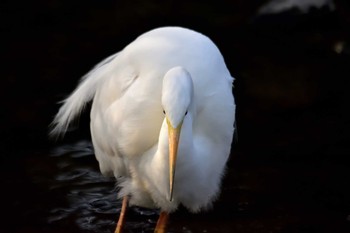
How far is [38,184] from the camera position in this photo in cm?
439

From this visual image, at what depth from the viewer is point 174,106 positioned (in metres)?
2.62

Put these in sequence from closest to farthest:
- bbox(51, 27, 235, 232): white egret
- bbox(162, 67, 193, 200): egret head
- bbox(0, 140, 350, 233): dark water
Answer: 1. bbox(162, 67, 193, 200): egret head
2. bbox(51, 27, 235, 232): white egret
3. bbox(0, 140, 350, 233): dark water

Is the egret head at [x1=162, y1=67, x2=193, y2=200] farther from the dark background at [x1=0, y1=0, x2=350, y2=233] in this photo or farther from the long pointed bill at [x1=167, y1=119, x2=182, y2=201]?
the dark background at [x1=0, y1=0, x2=350, y2=233]

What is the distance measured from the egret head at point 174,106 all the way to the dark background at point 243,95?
145 cm

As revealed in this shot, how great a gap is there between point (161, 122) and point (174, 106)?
595 millimetres

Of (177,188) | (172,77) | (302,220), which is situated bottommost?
(302,220)

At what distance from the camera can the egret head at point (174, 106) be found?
2619 mm

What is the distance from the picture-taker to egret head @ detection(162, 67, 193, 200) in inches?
103

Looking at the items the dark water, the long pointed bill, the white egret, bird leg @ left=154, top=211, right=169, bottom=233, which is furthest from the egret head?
the dark water

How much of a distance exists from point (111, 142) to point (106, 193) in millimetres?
905

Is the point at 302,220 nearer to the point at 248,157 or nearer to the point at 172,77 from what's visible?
the point at 248,157

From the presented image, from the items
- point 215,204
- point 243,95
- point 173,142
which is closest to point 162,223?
point 215,204

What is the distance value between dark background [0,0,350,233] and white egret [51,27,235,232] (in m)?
0.71

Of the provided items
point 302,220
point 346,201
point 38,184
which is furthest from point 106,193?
point 346,201
